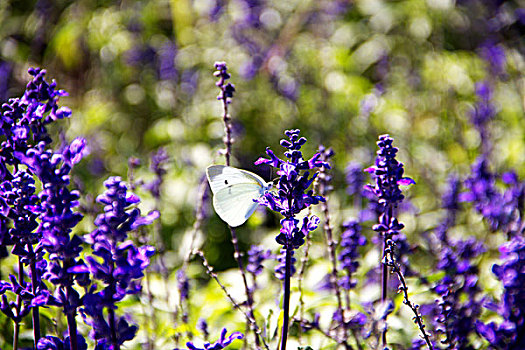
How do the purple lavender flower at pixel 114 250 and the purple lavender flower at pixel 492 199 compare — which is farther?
the purple lavender flower at pixel 492 199

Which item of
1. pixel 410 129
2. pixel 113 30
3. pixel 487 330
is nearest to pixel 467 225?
pixel 410 129

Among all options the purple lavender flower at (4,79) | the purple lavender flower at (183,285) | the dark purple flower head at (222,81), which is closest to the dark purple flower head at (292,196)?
the dark purple flower head at (222,81)

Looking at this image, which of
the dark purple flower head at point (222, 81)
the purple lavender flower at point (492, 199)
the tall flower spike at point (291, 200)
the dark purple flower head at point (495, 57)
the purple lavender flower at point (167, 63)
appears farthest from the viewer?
the dark purple flower head at point (495, 57)

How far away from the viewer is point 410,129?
4.88 m

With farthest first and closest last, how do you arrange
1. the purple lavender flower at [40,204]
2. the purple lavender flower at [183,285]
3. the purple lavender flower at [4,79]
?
the purple lavender flower at [4,79]
the purple lavender flower at [183,285]
the purple lavender flower at [40,204]

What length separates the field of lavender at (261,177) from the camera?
1522 millimetres

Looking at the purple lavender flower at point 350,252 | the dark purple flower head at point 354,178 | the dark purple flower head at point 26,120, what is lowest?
the purple lavender flower at point 350,252

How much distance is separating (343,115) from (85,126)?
2.19 meters

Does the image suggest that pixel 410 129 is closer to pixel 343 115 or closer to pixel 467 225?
pixel 343 115

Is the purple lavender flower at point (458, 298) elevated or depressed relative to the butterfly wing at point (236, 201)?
depressed

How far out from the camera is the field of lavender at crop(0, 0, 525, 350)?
152cm

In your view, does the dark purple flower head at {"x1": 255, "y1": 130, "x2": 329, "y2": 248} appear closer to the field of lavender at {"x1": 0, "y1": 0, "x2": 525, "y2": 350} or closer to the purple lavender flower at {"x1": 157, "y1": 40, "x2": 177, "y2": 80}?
the field of lavender at {"x1": 0, "y1": 0, "x2": 525, "y2": 350}

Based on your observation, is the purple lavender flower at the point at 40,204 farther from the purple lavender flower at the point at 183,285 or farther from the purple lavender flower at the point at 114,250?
the purple lavender flower at the point at 183,285

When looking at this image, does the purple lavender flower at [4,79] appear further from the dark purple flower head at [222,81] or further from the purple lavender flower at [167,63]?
the dark purple flower head at [222,81]
